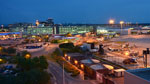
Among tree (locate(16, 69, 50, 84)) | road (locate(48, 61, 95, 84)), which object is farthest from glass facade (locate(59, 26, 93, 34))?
tree (locate(16, 69, 50, 84))

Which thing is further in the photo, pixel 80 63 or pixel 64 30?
pixel 64 30

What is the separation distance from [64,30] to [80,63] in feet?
135

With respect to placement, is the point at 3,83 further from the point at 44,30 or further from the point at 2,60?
the point at 44,30

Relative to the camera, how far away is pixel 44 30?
159 feet

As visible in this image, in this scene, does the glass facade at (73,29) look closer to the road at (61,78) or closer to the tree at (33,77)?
the road at (61,78)

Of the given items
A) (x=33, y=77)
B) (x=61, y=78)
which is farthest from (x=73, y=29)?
(x=33, y=77)

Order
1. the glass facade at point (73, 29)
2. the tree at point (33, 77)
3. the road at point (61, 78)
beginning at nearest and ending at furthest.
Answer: the tree at point (33, 77)
the road at point (61, 78)
the glass facade at point (73, 29)

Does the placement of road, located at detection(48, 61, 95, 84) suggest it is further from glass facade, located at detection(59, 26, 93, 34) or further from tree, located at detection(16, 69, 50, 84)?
glass facade, located at detection(59, 26, 93, 34)

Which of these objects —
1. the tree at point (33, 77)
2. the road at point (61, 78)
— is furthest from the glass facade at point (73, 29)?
the tree at point (33, 77)

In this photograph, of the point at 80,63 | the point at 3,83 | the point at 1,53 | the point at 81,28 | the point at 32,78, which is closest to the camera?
the point at 3,83

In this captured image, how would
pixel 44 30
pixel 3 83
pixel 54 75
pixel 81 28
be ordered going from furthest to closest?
pixel 81 28 → pixel 44 30 → pixel 54 75 → pixel 3 83

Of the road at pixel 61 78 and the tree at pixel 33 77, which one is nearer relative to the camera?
the tree at pixel 33 77

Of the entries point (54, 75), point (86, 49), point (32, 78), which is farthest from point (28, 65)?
point (86, 49)

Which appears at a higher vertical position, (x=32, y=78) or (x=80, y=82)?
(x=32, y=78)
